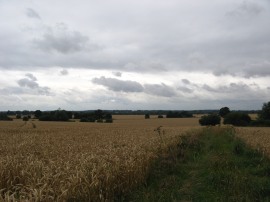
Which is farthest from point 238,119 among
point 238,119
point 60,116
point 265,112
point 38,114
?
point 38,114

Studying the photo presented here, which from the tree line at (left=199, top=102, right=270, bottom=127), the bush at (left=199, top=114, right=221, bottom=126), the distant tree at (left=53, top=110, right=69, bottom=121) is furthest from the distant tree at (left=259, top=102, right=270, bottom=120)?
the distant tree at (left=53, top=110, right=69, bottom=121)

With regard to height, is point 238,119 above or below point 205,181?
above

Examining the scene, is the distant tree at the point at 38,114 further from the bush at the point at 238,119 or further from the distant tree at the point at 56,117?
the bush at the point at 238,119

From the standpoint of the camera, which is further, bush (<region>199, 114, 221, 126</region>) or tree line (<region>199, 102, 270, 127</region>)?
tree line (<region>199, 102, 270, 127</region>)

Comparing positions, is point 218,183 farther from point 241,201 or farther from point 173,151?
point 173,151

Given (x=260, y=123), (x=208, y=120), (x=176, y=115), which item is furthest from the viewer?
(x=176, y=115)

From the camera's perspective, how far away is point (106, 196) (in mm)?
10156

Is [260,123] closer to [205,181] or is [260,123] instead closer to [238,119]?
[238,119]

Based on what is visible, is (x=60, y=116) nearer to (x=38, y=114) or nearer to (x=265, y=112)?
(x=38, y=114)

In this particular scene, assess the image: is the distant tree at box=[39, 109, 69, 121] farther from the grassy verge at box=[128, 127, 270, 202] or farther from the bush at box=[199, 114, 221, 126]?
the grassy verge at box=[128, 127, 270, 202]

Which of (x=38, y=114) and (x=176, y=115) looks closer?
(x=38, y=114)

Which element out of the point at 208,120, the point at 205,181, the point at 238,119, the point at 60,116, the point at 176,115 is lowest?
the point at 205,181

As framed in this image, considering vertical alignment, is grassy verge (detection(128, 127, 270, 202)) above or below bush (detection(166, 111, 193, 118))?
below

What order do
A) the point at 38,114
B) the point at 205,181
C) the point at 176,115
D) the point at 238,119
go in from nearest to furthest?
1. the point at 205,181
2. the point at 238,119
3. the point at 38,114
4. the point at 176,115
